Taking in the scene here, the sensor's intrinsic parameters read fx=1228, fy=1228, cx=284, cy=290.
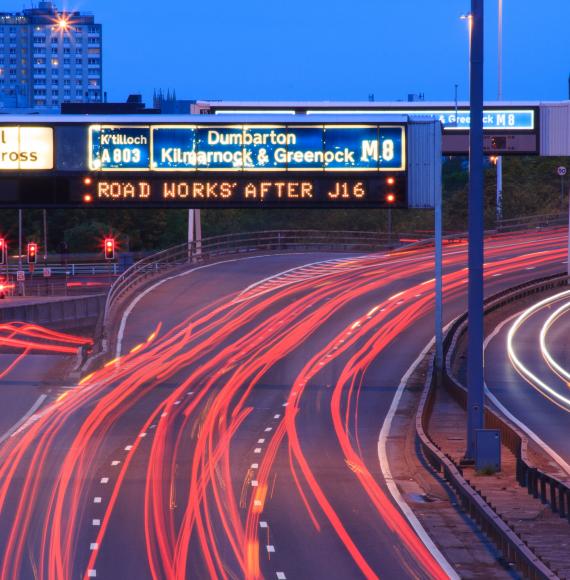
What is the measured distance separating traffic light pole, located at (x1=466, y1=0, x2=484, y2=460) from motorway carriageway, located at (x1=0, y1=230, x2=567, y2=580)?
6.95 feet

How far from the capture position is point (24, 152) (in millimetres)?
32250

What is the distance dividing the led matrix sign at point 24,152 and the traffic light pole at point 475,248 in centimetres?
1439

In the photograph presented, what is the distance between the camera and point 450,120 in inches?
1907

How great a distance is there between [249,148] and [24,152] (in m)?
5.92

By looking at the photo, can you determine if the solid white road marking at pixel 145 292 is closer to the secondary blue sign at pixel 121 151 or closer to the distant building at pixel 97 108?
the distant building at pixel 97 108

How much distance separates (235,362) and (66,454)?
1513 cm

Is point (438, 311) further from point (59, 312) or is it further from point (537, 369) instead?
point (59, 312)

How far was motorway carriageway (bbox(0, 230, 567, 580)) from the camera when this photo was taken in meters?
15.7

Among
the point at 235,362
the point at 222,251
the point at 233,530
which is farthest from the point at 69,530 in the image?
the point at 222,251

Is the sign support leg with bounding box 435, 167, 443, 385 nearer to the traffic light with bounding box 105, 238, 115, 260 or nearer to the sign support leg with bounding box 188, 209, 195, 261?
the traffic light with bounding box 105, 238, 115, 260

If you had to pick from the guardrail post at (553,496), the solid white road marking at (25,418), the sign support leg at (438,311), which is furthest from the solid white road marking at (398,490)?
the solid white road marking at (25,418)

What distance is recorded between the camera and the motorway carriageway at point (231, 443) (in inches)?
619

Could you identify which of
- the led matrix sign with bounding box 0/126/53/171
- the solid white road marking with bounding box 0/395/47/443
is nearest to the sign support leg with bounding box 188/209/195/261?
the solid white road marking with bounding box 0/395/47/443

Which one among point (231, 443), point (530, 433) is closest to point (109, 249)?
point (231, 443)
